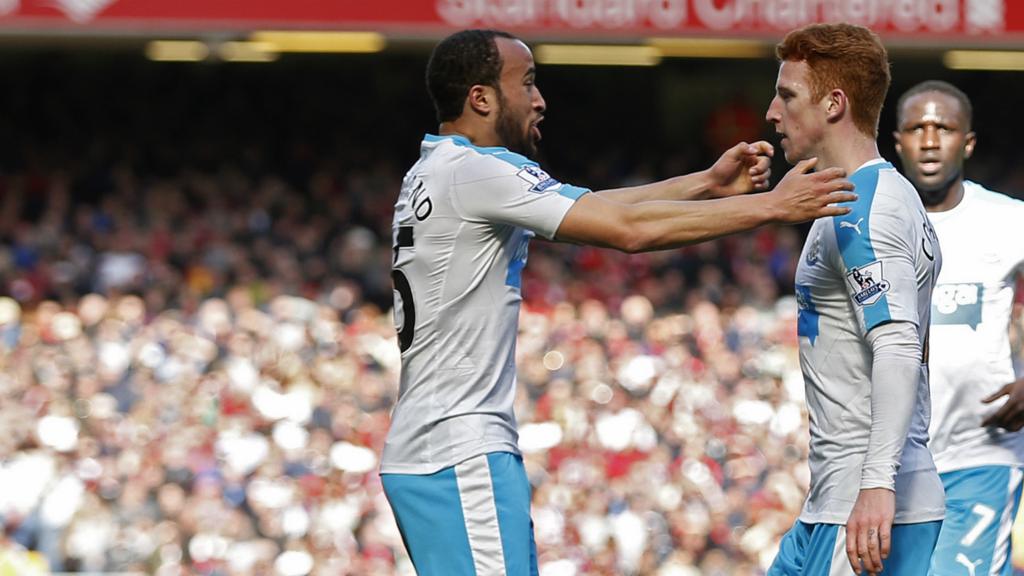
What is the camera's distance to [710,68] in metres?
18.6

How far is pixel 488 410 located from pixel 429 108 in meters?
15.3

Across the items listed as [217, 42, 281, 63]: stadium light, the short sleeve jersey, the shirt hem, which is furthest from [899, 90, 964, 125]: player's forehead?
[217, 42, 281, 63]: stadium light

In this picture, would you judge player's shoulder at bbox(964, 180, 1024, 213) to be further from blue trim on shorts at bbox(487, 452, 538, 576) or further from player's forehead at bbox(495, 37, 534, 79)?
blue trim on shorts at bbox(487, 452, 538, 576)

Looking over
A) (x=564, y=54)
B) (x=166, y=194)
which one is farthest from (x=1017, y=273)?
(x=166, y=194)

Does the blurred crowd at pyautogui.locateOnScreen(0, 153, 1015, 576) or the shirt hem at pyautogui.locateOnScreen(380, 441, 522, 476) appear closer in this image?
the shirt hem at pyautogui.locateOnScreen(380, 441, 522, 476)

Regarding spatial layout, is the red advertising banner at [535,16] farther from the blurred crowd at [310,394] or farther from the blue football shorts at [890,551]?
the blue football shorts at [890,551]

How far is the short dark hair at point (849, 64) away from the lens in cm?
383

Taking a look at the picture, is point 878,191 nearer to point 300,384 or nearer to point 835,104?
point 835,104

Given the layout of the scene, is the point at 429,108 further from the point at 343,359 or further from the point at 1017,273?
the point at 1017,273

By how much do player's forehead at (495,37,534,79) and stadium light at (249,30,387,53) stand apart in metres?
11.2

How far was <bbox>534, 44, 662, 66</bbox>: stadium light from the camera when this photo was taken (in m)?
16.0

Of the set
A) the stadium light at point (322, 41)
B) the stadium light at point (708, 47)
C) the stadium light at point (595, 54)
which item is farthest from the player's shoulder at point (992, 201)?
the stadium light at point (595, 54)

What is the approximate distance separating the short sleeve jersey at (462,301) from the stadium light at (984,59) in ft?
41.9

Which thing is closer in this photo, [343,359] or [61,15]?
[343,359]
